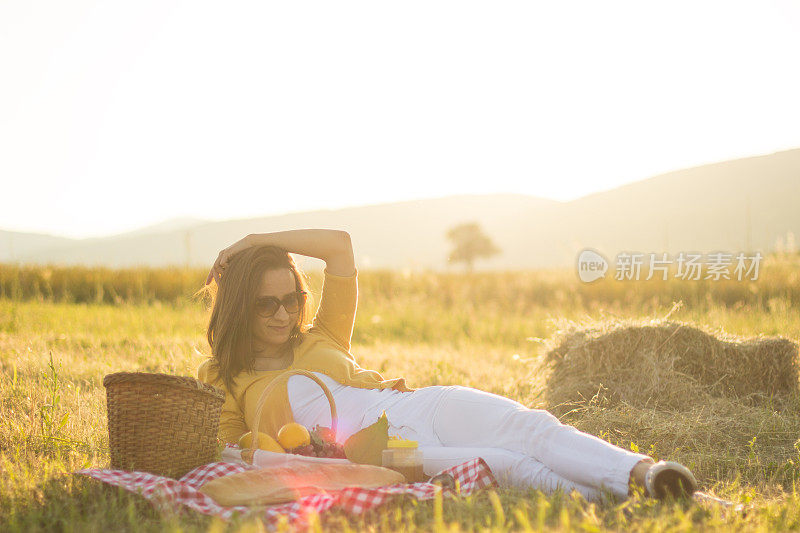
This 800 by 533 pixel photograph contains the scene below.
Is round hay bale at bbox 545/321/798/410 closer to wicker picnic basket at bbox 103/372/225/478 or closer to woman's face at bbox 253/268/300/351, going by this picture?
woman's face at bbox 253/268/300/351

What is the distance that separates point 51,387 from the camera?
4.49 m

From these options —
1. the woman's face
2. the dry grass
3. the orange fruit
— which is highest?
the woman's face

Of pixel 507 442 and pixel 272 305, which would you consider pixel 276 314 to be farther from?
pixel 507 442

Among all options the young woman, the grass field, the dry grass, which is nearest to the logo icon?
the grass field

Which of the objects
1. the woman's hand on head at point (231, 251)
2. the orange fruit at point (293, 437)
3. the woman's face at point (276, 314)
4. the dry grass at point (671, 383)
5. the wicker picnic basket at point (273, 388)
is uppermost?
the woman's hand on head at point (231, 251)

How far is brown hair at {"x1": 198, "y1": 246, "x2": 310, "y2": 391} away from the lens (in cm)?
398

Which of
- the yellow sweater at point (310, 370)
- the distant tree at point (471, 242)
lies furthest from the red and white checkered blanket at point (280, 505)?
the distant tree at point (471, 242)

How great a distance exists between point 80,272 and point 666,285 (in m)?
11.4

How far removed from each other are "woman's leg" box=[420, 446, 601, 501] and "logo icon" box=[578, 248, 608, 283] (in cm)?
981

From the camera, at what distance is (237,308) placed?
399 centimetres

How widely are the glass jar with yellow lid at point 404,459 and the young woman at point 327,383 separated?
17 cm

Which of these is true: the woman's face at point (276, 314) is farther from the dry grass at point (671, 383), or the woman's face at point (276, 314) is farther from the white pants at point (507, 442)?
the dry grass at point (671, 383)

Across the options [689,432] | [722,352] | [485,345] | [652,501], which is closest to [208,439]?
[652,501]

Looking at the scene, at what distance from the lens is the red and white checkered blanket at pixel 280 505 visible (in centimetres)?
273
